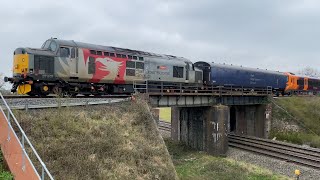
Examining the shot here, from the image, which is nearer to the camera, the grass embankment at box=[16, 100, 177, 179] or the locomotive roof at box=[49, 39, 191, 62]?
the grass embankment at box=[16, 100, 177, 179]

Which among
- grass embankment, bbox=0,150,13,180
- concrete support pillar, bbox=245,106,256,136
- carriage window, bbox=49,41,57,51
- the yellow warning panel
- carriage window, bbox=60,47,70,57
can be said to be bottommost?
concrete support pillar, bbox=245,106,256,136

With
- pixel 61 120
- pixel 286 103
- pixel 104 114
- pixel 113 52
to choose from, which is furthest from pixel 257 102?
pixel 61 120

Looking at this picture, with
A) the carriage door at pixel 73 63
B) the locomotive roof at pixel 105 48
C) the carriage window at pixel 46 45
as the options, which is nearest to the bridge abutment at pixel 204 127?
the locomotive roof at pixel 105 48

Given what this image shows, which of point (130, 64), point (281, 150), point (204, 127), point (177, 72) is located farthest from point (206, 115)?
point (130, 64)

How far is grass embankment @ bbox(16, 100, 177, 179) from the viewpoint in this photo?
10.6 m

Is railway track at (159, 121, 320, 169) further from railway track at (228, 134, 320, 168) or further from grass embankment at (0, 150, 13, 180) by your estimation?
grass embankment at (0, 150, 13, 180)

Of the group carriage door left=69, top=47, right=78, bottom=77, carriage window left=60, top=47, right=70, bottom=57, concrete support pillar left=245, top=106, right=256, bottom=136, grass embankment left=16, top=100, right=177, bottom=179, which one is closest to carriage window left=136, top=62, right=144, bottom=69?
carriage door left=69, top=47, right=78, bottom=77

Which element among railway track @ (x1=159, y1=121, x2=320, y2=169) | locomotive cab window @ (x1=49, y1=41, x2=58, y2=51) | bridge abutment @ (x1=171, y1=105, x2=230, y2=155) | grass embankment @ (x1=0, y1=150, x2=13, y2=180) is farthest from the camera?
bridge abutment @ (x1=171, y1=105, x2=230, y2=155)

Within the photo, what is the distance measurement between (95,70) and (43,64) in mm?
3674

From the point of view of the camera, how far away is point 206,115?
28.7 m

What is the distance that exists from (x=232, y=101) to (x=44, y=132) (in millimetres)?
24048

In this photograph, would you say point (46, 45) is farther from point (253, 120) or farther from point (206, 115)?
point (253, 120)

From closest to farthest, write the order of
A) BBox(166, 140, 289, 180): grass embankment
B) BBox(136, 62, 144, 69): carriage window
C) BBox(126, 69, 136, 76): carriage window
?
BBox(166, 140, 289, 180): grass embankment → BBox(126, 69, 136, 76): carriage window → BBox(136, 62, 144, 69): carriage window

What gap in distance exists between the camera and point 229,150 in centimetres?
2773
